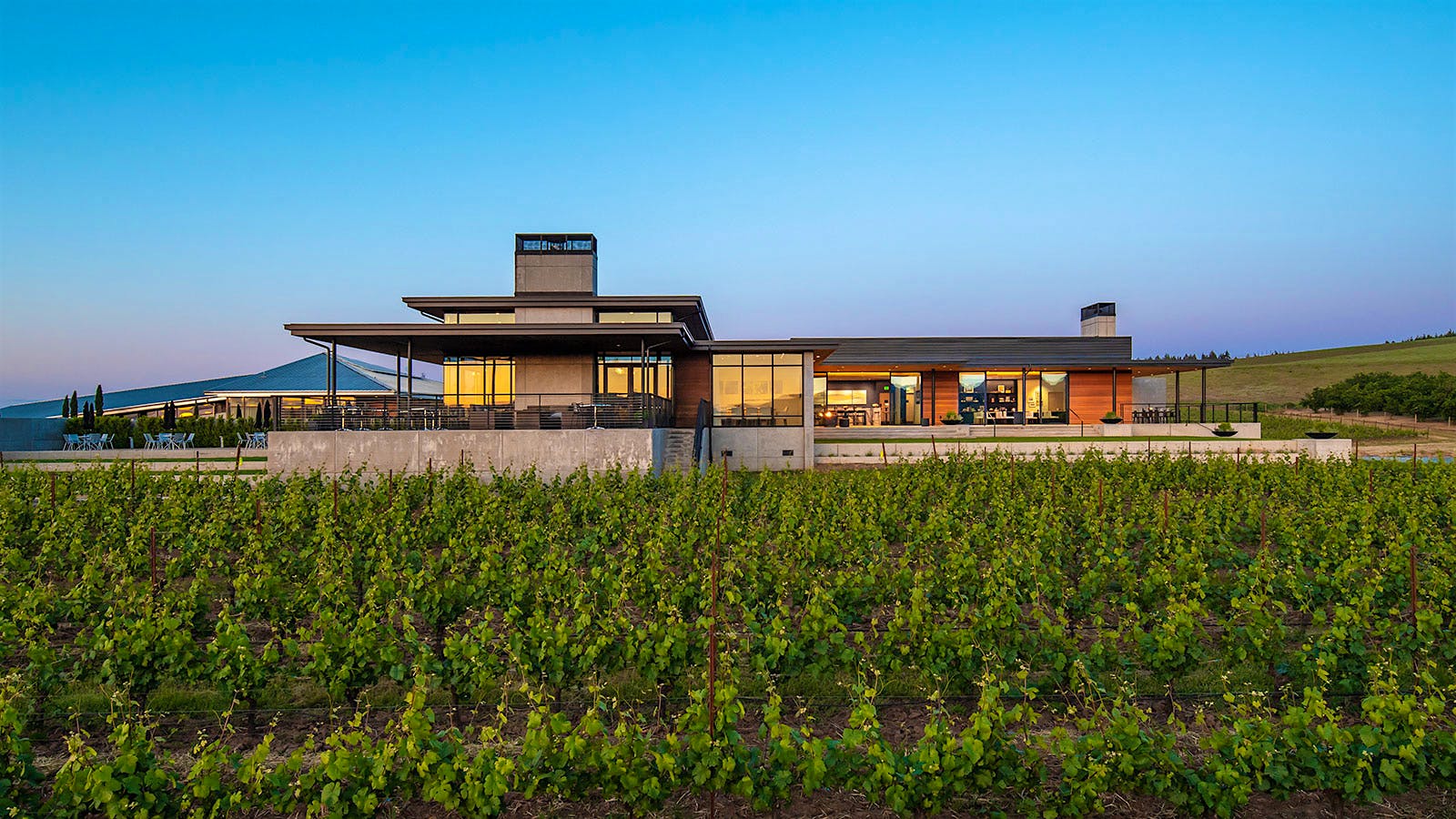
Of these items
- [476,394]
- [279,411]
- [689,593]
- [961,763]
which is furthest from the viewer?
[476,394]

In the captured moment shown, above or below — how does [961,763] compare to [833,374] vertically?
below

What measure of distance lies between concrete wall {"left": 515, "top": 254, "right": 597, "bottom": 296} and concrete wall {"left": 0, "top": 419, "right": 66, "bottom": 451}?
58.0ft

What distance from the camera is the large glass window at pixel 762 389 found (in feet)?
84.6

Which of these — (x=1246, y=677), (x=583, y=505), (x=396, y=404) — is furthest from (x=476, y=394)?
(x=1246, y=677)

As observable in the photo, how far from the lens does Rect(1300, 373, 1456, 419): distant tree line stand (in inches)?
1916

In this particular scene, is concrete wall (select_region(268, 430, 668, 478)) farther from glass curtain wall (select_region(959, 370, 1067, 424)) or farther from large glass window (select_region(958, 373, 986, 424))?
glass curtain wall (select_region(959, 370, 1067, 424))

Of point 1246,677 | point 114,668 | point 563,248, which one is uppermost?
point 563,248

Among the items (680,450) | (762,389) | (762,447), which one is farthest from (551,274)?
(762,447)

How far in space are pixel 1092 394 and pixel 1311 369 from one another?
260 ft

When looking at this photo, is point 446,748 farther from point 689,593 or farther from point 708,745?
point 689,593

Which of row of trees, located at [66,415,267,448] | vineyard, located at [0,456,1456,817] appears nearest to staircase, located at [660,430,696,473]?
vineyard, located at [0,456,1456,817]

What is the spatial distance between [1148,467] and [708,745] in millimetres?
16614

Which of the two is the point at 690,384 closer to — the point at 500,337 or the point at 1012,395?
the point at 500,337

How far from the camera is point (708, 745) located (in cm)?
462
